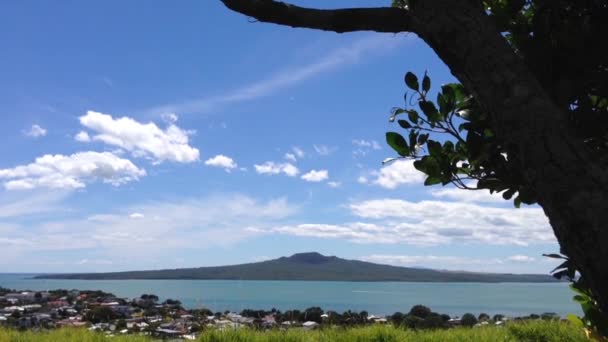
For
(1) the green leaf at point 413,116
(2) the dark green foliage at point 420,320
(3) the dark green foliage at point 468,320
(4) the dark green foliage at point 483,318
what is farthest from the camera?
(4) the dark green foliage at point 483,318

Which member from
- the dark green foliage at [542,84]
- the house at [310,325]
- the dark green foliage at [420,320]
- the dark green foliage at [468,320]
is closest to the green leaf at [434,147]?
the dark green foliage at [542,84]

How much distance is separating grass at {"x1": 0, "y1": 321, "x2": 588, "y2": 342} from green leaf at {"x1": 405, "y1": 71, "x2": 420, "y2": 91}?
6.43 meters

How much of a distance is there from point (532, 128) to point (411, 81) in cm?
122

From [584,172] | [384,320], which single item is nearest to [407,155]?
[584,172]

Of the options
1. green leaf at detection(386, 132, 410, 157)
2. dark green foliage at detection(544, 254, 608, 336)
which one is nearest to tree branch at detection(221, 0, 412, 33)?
green leaf at detection(386, 132, 410, 157)

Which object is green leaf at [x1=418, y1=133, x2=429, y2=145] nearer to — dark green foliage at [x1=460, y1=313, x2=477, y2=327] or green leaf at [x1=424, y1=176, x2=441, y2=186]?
green leaf at [x1=424, y1=176, x2=441, y2=186]

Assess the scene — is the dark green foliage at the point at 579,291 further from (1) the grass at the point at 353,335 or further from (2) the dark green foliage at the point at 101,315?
(2) the dark green foliage at the point at 101,315

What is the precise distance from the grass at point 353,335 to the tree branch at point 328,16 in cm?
690

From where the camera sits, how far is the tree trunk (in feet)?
4.33

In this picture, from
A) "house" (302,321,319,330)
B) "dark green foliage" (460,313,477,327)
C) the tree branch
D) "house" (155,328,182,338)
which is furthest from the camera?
"dark green foliage" (460,313,477,327)

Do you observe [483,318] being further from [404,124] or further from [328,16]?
[328,16]

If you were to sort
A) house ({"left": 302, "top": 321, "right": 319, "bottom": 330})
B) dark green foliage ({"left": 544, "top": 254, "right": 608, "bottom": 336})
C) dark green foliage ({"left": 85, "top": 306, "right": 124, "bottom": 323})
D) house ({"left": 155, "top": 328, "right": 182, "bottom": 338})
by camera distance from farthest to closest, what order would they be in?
dark green foliage ({"left": 85, "top": 306, "right": 124, "bottom": 323}) < house ({"left": 302, "top": 321, "right": 319, "bottom": 330}) < house ({"left": 155, "top": 328, "right": 182, "bottom": 338}) < dark green foliage ({"left": 544, "top": 254, "right": 608, "bottom": 336})

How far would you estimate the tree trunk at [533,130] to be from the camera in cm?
132

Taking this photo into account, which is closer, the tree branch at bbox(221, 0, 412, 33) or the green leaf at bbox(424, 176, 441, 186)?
the tree branch at bbox(221, 0, 412, 33)
